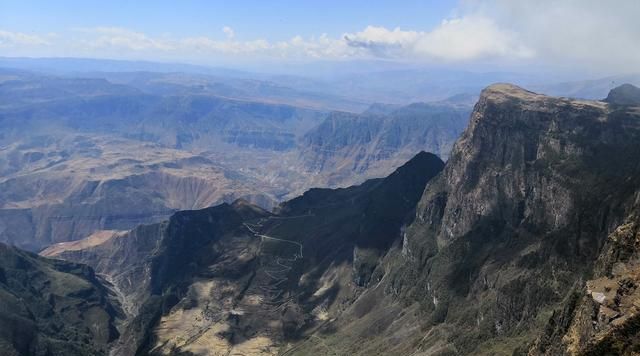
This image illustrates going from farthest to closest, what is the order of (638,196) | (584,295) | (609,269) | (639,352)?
1. (638,196)
2. (609,269)
3. (584,295)
4. (639,352)

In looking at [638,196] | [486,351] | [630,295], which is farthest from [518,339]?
[630,295]

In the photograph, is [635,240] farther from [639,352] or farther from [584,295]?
[639,352]

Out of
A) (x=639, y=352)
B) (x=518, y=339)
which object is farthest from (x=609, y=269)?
(x=518, y=339)

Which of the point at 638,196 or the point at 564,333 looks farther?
the point at 638,196

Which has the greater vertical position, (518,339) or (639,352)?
(639,352)

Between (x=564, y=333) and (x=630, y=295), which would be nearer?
(x=630, y=295)

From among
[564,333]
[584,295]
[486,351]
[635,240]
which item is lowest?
[486,351]

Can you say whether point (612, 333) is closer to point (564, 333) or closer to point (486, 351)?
point (564, 333)

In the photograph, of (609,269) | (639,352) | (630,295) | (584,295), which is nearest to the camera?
(639,352)

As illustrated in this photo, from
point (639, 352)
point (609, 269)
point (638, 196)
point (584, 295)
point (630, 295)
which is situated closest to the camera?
point (639, 352)
